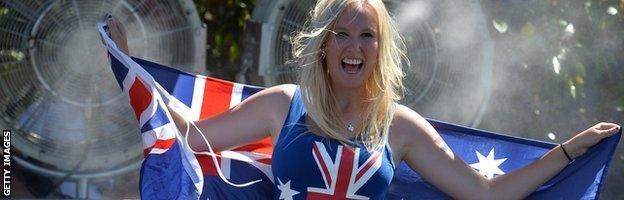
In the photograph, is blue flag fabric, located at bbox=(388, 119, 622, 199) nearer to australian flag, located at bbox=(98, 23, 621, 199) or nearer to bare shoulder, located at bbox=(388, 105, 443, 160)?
australian flag, located at bbox=(98, 23, 621, 199)

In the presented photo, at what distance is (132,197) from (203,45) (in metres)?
0.78

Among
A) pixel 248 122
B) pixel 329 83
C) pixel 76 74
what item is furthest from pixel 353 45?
pixel 76 74

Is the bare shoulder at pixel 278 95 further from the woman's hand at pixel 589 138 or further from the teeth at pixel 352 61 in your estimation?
the woman's hand at pixel 589 138

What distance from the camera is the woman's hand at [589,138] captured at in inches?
166

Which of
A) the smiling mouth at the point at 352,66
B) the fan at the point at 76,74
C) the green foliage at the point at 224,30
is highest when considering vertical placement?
the green foliage at the point at 224,30

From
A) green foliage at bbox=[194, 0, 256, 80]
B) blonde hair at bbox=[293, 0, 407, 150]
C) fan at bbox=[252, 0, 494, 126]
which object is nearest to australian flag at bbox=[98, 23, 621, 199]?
blonde hair at bbox=[293, 0, 407, 150]

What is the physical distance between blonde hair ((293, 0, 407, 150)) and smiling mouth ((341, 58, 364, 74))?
0.22 feet

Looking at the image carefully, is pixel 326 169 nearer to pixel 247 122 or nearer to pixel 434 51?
pixel 247 122

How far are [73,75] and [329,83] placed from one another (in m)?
2.15

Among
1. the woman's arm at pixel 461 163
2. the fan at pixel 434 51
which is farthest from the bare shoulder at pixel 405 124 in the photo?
the fan at pixel 434 51

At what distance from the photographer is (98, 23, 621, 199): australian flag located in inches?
162

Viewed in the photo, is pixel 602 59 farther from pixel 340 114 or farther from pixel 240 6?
pixel 340 114

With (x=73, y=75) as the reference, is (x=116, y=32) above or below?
below

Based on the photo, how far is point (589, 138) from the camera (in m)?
4.23
